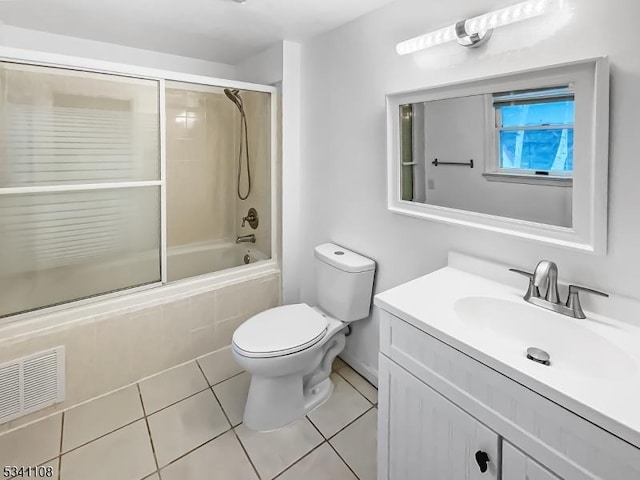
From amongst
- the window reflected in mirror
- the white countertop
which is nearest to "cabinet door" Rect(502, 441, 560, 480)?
the white countertop

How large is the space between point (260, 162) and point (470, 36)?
1.64 m

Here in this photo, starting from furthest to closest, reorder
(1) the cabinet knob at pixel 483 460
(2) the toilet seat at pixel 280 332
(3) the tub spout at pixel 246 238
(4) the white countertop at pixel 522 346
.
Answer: (3) the tub spout at pixel 246 238
(2) the toilet seat at pixel 280 332
(1) the cabinet knob at pixel 483 460
(4) the white countertop at pixel 522 346

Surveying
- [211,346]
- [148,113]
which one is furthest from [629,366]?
[148,113]

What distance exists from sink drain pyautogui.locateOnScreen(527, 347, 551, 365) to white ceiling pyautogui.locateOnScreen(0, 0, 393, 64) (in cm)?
159

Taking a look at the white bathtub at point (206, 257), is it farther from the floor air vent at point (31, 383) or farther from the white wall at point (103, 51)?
the white wall at point (103, 51)

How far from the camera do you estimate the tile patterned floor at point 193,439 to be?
4.83 ft

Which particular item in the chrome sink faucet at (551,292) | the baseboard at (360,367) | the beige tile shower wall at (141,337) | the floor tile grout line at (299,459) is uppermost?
the chrome sink faucet at (551,292)

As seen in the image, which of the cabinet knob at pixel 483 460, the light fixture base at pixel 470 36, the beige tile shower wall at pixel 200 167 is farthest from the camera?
the beige tile shower wall at pixel 200 167

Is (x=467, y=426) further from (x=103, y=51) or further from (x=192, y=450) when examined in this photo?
(x=103, y=51)

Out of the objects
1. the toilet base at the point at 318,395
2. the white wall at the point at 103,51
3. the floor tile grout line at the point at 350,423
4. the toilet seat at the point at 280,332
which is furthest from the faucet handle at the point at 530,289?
the white wall at the point at 103,51

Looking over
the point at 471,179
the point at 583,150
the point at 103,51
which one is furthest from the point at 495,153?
the point at 103,51

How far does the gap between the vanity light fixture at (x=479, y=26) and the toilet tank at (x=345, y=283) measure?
1006 millimetres

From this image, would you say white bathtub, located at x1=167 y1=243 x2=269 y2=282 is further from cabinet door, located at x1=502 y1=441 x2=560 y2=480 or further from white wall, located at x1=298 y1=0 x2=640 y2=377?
cabinet door, located at x1=502 y1=441 x2=560 y2=480

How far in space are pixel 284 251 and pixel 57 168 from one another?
134 cm
